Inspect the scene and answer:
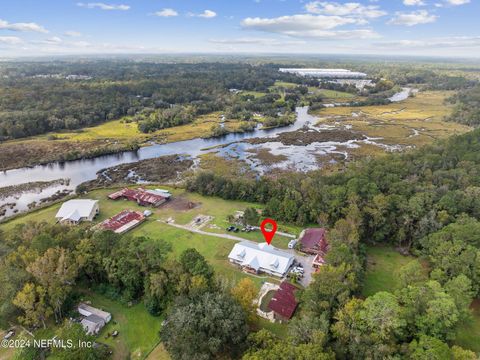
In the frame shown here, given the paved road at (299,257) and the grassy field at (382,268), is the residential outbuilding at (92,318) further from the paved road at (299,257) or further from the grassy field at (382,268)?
the grassy field at (382,268)

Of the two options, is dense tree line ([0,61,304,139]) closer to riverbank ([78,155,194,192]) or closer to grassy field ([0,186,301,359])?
riverbank ([78,155,194,192])

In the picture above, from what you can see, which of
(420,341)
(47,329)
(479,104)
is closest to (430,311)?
(420,341)

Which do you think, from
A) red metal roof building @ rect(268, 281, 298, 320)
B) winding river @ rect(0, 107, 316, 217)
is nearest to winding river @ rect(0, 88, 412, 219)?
winding river @ rect(0, 107, 316, 217)

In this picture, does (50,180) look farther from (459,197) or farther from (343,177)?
(459,197)

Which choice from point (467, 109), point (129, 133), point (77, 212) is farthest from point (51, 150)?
point (467, 109)

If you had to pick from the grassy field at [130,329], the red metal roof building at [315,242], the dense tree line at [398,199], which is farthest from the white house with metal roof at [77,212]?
the red metal roof building at [315,242]

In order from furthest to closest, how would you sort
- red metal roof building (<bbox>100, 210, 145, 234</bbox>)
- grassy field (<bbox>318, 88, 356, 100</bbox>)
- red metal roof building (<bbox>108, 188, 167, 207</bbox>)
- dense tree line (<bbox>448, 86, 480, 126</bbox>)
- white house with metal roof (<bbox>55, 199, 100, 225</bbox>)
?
grassy field (<bbox>318, 88, 356, 100</bbox>) < dense tree line (<bbox>448, 86, 480, 126</bbox>) < red metal roof building (<bbox>108, 188, 167, 207</bbox>) < white house with metal roof (<bbox>55, 199, 100, 225</bbox>) < red metal roof building (<bbox>100, 210, 145, 234</bbox>)
